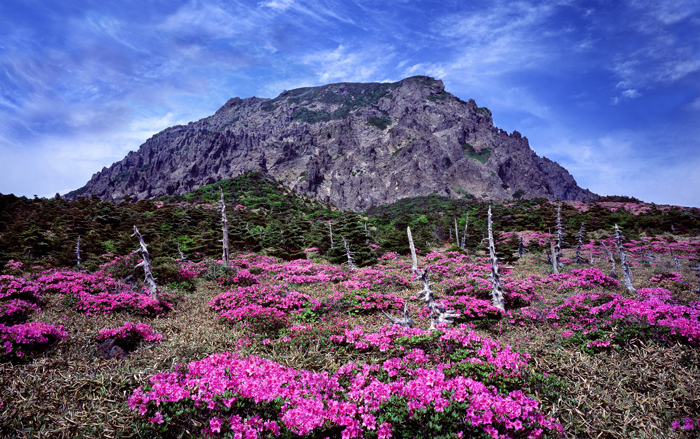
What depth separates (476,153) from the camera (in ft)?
442

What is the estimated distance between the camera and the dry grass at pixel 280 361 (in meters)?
3.59

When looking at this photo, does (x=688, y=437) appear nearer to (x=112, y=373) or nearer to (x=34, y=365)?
(x=112, y=373)

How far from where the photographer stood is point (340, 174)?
13438 centimetres

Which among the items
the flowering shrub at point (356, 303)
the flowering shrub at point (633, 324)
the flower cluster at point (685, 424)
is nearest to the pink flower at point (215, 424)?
the flower cluster at point (685, 424)

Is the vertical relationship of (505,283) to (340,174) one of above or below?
below

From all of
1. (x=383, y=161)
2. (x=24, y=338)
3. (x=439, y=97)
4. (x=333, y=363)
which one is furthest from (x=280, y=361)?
(x=439, y=97)

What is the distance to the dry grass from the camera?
359 cm

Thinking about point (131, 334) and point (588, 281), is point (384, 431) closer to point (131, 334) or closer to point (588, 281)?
point (131, 334)

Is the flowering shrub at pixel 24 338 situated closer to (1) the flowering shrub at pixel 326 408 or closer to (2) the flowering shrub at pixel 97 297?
(2) the flowering shrub at pixel 97 297

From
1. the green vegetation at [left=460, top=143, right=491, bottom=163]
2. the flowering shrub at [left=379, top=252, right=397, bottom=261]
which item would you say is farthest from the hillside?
the green vegetation at [left=460, top=143, right=491, bottom=163]

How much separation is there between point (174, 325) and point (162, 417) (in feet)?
19.6

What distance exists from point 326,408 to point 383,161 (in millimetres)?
134326

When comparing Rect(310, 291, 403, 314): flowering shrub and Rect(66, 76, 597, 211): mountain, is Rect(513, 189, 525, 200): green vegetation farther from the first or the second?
Rect(310, 291, 403, 314): flowering shrub

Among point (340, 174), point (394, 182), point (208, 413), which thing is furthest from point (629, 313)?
point (340, 174)
